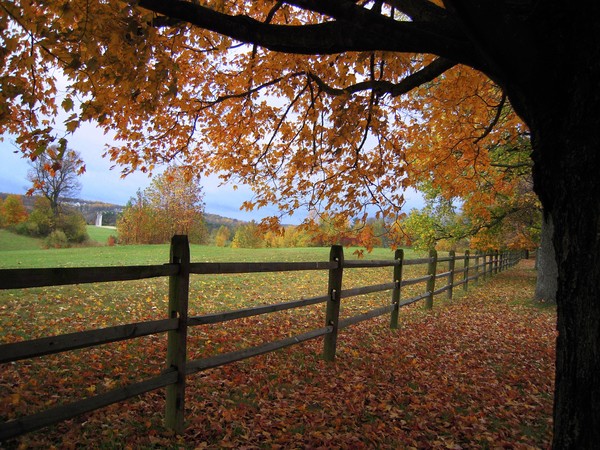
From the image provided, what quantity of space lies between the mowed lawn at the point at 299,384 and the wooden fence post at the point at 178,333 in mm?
220

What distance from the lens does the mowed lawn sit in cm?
359

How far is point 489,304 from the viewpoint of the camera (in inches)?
489

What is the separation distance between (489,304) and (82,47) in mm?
12594

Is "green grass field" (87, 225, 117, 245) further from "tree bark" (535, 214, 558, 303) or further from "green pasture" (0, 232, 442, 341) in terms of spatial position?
"tree bark" (535, 214, 558, 303)

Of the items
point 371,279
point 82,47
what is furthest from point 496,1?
point 371,279

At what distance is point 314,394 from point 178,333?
2.02 metres

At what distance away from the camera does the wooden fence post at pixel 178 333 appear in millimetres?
3441

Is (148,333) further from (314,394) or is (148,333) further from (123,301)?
(123,301)

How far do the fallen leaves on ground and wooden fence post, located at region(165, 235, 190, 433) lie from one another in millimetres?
186

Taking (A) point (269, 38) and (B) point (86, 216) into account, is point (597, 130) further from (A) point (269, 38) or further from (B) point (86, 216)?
(B) point (86, 216)

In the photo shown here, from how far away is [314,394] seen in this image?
4.62 metres

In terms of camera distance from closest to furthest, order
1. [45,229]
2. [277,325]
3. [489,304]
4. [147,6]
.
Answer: [147,6]
[277,325]
[489,304]
[45,229]

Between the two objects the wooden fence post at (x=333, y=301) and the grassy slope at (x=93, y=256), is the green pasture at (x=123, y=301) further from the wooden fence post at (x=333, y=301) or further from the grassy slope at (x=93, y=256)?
the grassy slope at (x=93, y=256)

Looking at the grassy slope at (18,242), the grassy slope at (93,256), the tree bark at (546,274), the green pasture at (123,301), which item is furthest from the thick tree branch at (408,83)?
the grassy slope at (18,242)
